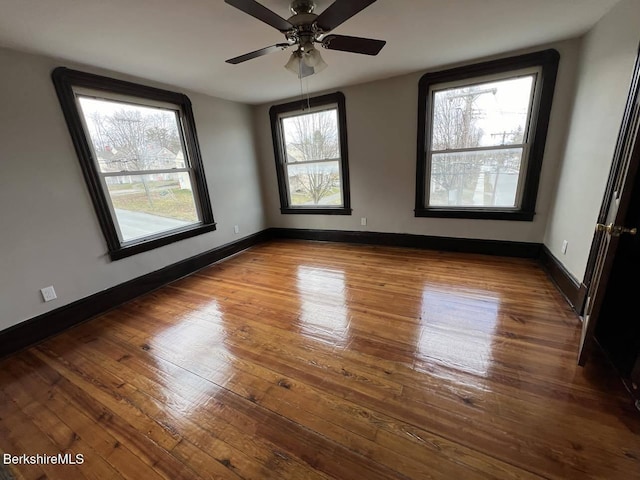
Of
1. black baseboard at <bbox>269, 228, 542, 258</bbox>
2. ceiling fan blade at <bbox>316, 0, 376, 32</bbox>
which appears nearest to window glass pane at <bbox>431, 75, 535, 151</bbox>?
black baseboard at <bbox>269, 228, 542, 258</bbox>

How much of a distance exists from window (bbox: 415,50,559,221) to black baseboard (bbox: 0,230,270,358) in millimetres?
3328

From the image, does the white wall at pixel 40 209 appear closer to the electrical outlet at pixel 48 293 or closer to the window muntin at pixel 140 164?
the electrical outlet at pixel 48 293

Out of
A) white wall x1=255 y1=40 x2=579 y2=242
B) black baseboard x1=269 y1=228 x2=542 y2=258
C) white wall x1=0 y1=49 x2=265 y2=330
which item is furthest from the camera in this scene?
black baseboard x1=269 y1=228 x2=542 y2=258

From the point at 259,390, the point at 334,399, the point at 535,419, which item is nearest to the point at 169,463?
the point at 259,390

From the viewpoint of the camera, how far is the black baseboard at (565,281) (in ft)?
6.89

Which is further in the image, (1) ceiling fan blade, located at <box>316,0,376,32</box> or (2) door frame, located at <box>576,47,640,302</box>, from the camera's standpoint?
Answer: (2) door frame, located at <box>576,47,640,302</box>

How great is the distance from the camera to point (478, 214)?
3.34m

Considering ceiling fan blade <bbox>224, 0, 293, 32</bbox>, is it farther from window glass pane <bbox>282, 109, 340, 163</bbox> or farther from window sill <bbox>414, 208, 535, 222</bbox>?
window sill <bbox>414, 208, 535, 222</bbox>

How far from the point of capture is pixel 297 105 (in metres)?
4.07

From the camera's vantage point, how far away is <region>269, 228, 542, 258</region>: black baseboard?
3236 millimetres

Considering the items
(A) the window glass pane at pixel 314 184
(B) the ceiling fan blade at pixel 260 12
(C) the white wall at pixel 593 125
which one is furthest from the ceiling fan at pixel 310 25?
(A) the window glass pane at pixel 314 184

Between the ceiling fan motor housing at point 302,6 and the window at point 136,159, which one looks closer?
the ceiling fan motor housing at point 302,6

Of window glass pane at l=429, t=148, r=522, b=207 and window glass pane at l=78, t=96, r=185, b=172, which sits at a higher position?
window glass pane at l=78, t=96, r=185, b=172

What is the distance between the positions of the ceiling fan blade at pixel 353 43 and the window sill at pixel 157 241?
9.04 feet
